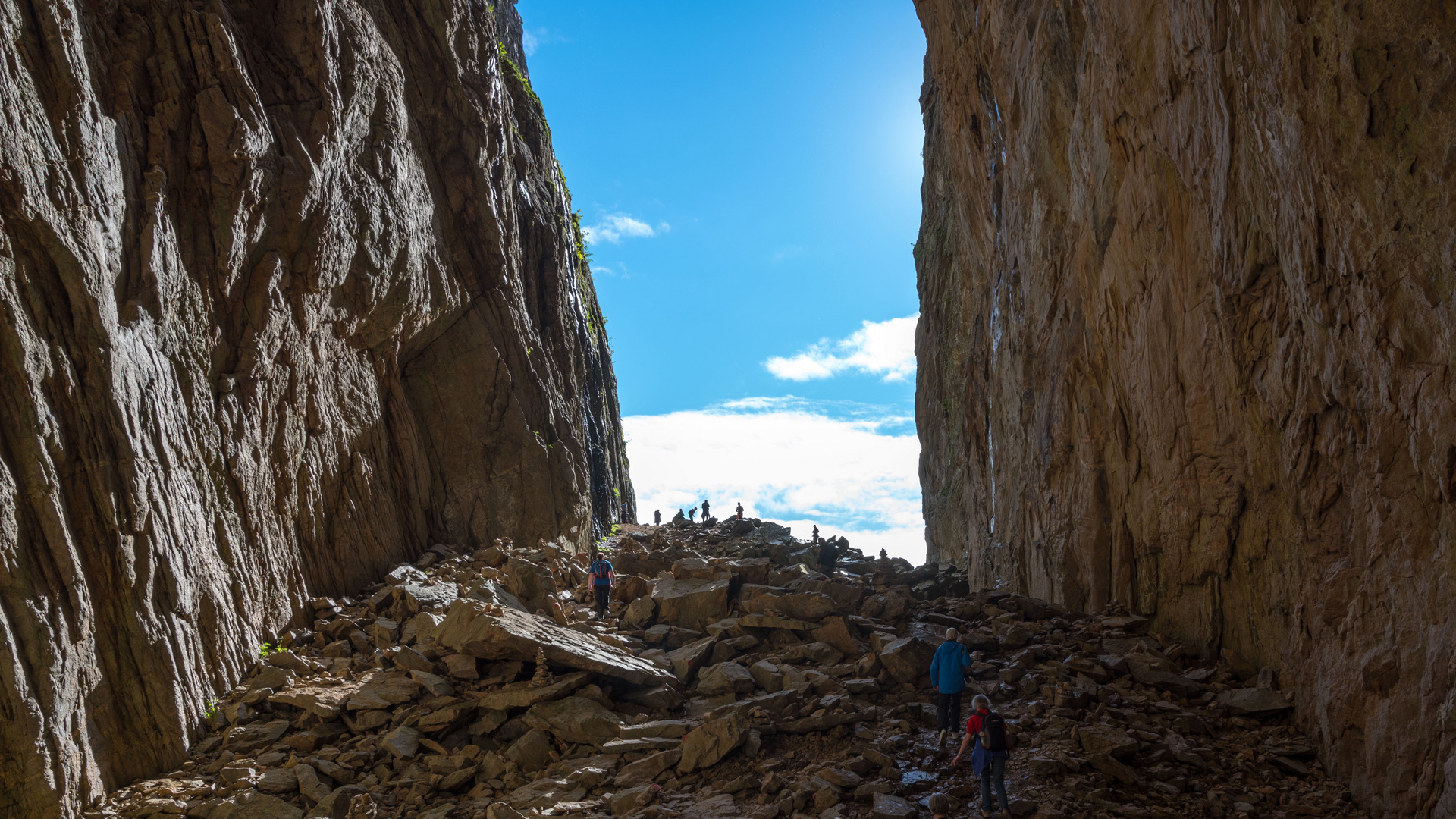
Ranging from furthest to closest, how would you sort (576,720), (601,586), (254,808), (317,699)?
(601,586) → (317,699) → (576,720) → (254,808)

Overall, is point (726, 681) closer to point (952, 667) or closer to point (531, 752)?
point (531, 752)

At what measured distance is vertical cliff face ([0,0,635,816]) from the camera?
9750mm

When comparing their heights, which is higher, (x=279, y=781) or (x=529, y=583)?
(x=529, y=583)

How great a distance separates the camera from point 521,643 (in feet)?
39.5

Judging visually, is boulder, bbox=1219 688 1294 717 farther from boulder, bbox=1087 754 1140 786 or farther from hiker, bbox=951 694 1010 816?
hiker, bbox=951 694 1010 816

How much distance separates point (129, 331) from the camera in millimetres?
11156

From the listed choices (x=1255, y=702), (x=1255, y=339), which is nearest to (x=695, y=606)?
(x=1255, y=702)

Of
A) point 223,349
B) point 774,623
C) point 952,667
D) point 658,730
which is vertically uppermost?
point 223,349

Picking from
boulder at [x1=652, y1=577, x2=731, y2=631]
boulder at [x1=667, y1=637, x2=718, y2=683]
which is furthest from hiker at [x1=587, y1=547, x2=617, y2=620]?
boulder at [x1=667, y1=637, x2=718, y2=683]

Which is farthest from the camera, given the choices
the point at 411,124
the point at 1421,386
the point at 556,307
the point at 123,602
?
the point at 556,307

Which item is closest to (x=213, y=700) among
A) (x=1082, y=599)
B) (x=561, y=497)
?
(x=561, y=497)

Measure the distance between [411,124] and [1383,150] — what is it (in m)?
21.4

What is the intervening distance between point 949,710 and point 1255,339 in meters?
6.19

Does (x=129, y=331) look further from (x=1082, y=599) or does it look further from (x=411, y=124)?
(x=1082, y=599)
